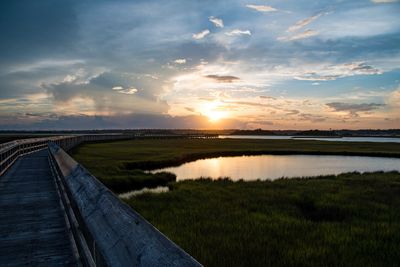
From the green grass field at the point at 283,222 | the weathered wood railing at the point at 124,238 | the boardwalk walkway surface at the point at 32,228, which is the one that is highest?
the weathered wood railing at the point at 124,238

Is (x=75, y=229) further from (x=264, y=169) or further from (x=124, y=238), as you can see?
(x=264, y=169)

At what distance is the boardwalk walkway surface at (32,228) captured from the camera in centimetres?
550

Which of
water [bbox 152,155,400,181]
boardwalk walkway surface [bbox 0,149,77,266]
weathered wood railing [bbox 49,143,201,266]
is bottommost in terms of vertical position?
water [bbox 152,155,400,181]

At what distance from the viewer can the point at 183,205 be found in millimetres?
14070

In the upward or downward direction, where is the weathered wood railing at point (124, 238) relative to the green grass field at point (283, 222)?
upward

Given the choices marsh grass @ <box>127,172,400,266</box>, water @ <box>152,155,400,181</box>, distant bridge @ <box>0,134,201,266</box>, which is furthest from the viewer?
water @ <box>152,155,400,181</box>

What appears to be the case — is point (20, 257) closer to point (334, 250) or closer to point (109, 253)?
point (109, 253)

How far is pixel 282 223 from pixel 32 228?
24.3ft

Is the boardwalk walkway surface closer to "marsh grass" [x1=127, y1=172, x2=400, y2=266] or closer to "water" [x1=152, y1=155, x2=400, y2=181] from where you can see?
"marsh grass" [x1=127, y1=172, x2=400, y2=266]

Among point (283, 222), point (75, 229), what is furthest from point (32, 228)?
point (283, 222)

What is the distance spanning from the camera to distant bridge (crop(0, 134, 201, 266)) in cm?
199

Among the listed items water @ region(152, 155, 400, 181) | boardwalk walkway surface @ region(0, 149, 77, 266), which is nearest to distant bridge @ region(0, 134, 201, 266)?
boardwalk walkway surface @ region(0, 149, 77, 266)

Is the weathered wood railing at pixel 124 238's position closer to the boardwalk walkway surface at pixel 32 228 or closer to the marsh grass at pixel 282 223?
the boardwalk walkway surface at pixel 32 228

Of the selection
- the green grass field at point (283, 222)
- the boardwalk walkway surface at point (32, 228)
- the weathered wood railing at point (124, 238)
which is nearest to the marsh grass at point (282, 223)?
the green grass field at point (283, 222)
